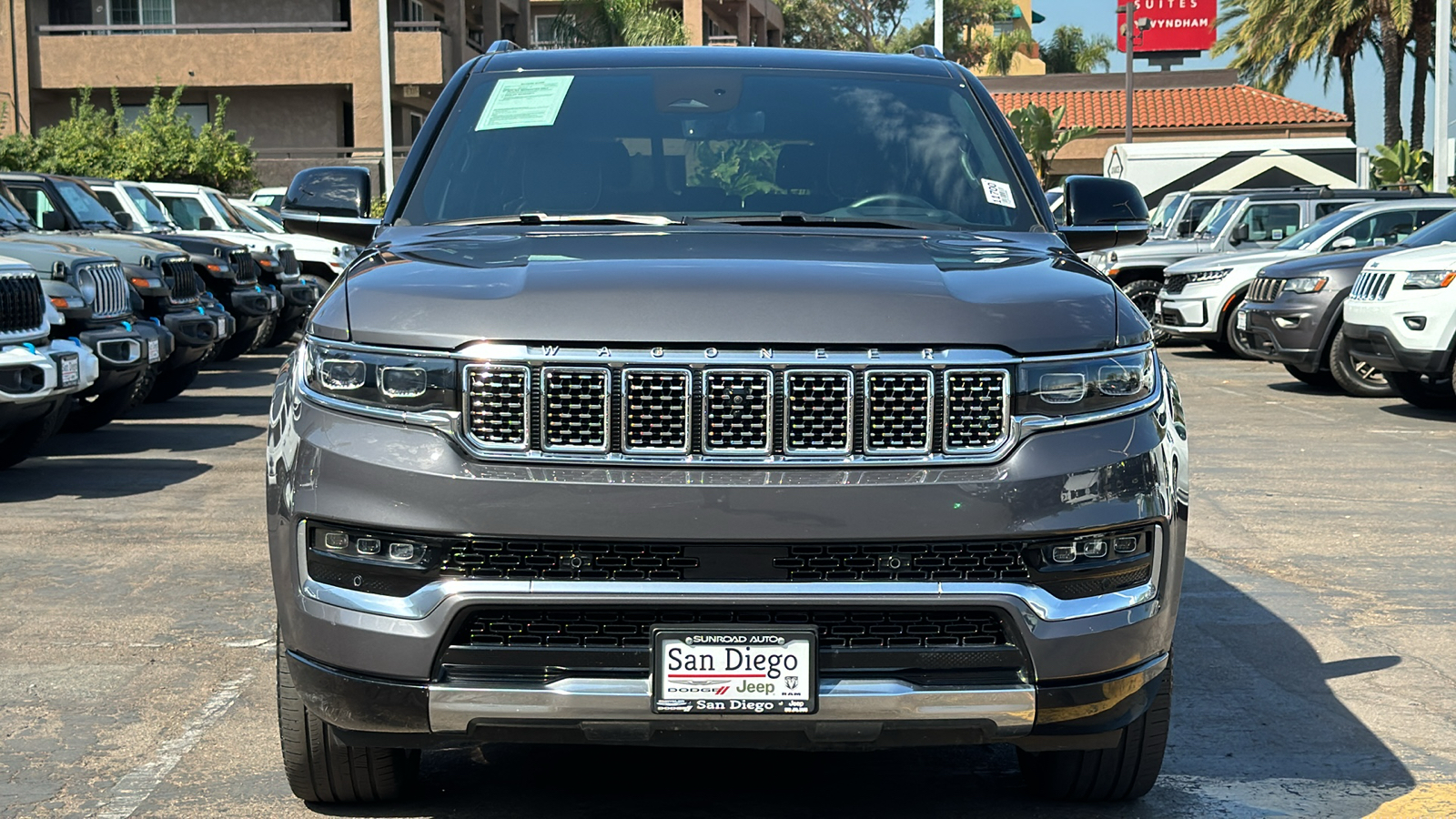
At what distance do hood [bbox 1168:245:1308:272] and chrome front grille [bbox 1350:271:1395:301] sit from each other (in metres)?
3.90

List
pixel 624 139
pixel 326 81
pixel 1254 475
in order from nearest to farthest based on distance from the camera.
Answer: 1. pixel 624 139
2. pixel 1254 475
3. pixel 326 81

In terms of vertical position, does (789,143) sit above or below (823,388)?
above

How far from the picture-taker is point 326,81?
138 ft

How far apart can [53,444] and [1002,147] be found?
8.95 m

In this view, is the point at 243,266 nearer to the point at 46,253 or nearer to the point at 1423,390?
the point at 46,253

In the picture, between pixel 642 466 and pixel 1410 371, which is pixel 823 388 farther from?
pixel 1410 371

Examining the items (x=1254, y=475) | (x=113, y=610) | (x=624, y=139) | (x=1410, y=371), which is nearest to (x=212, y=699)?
(x=113, y=610)

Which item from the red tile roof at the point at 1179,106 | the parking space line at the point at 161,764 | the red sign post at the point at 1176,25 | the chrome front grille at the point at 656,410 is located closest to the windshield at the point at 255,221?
the parking space line at the point at 161,764

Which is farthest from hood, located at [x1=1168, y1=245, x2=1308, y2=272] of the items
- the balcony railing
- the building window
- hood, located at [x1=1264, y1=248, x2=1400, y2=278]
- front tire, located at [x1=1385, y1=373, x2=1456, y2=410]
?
the building window

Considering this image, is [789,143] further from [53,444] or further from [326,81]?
[326,81]

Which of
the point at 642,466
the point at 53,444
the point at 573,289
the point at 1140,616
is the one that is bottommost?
the point at 53,444

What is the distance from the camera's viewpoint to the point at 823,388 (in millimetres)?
3508

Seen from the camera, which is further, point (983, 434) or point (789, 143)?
point (789, 143)

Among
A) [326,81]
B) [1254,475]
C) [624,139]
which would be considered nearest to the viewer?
[624,139]
